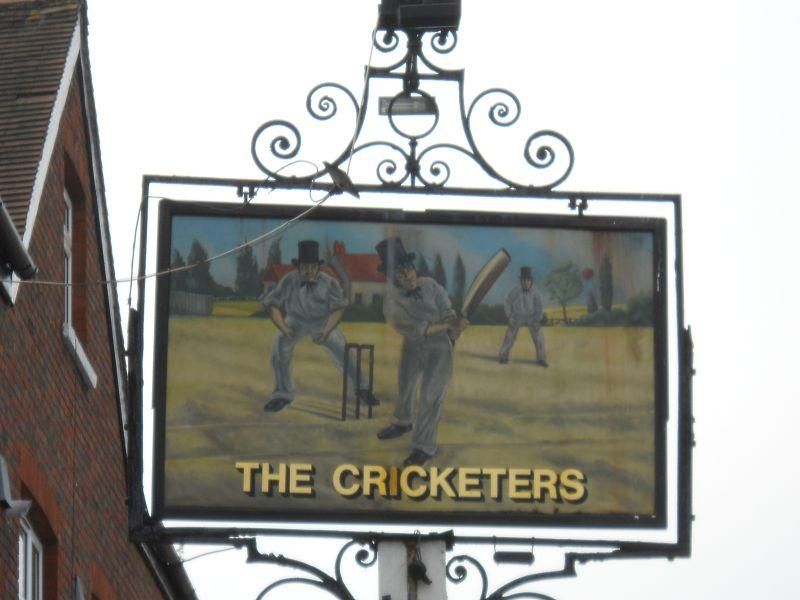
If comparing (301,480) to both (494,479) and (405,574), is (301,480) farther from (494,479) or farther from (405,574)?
(494,479)

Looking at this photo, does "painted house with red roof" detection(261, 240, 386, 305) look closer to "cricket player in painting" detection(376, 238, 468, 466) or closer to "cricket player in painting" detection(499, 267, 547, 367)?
"cricket player in painting" detection(376, 238, 468, 466)

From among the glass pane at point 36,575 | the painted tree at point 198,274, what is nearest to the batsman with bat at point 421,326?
the painted tree at point 198,274

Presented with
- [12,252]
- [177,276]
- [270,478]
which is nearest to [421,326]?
[270,478]

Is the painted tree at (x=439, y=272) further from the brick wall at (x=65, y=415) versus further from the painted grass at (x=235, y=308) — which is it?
the brick wall at (x=65, y=415)

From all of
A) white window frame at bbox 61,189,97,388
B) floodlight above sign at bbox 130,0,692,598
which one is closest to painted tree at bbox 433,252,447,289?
floodlight above sign at bbox 130,0,692,598

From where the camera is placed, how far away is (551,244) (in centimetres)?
1008

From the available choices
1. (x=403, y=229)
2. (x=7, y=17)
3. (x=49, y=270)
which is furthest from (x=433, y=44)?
(x=7, y=17)

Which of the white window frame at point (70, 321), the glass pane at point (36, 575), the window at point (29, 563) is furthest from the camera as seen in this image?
the white window frame at point (70, 321)

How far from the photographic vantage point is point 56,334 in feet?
47.1

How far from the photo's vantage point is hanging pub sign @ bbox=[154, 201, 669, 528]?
9.67 m

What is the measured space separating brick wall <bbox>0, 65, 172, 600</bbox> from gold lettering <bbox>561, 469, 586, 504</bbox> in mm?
4167

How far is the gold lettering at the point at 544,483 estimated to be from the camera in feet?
32.1

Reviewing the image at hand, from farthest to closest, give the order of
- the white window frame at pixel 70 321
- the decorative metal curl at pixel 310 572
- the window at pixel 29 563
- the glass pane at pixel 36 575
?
1. the white window frame at pixel 70 321
2. the glass pane at pixel 36 575
3. the window at pixel 29 563
4. the decorative metal curl at pixel 310 572

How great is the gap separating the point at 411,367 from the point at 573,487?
96 cm
